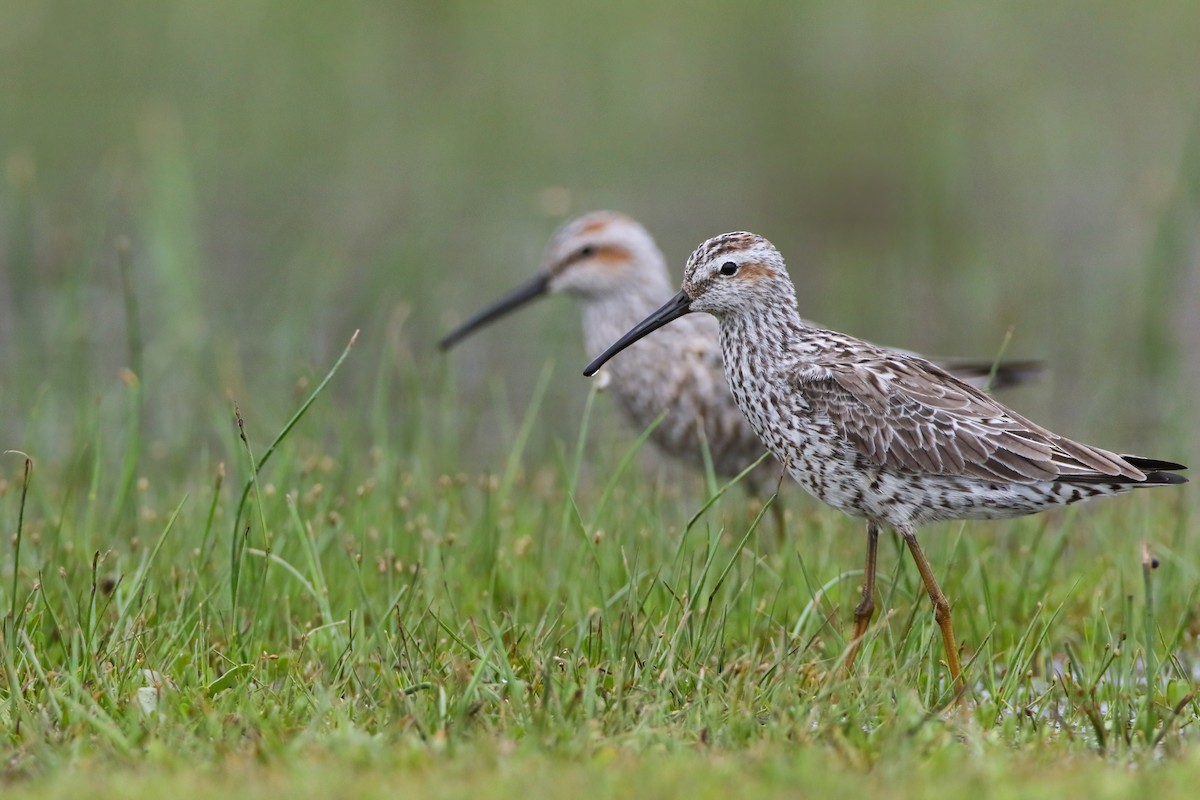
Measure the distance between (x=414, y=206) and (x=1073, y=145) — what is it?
7083mm

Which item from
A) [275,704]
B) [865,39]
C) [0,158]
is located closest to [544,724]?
[275,704]

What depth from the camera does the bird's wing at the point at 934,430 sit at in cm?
527

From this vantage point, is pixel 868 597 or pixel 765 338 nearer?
pixel 868 597

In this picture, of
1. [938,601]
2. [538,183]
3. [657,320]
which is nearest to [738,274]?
[657,320]

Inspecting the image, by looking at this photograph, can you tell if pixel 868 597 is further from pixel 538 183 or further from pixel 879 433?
pixel 538 183

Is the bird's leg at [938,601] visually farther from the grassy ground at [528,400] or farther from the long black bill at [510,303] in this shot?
the long black bill at [510,303]

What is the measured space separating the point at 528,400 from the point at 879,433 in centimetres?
597

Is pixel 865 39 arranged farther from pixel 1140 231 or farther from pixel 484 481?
pixel 484 481

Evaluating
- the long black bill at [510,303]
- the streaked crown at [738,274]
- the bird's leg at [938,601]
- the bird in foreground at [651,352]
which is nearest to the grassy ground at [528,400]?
the bird's leg at [938,601]

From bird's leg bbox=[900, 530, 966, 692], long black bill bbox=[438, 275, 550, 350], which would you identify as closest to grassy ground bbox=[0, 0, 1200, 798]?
bird's leg bbox=[900, 530, 966, 692]

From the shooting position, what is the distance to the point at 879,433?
Result: 537 cm

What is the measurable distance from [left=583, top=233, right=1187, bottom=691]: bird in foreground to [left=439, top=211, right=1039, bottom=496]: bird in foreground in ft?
4.07

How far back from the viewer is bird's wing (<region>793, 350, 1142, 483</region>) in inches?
208

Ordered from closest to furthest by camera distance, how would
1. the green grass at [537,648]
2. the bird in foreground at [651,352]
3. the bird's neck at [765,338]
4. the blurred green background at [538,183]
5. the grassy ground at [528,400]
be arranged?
1. the green grass at [537,648]
2. the grassy ground at [528,400]
3. the bird's neck at [765,338]
4. the bird in foreground at [651,352]
5. the blurred green background at [538,183]
